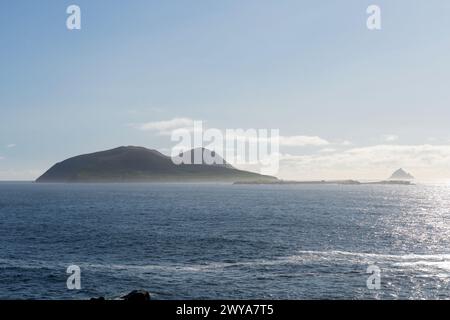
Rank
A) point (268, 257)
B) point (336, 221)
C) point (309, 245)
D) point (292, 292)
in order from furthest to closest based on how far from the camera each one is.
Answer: point (336, 221), point (309, 245), point (268, 257), point (292, 292)

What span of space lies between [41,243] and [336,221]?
81768 millimetres

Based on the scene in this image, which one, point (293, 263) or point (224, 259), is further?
point (224, 259)

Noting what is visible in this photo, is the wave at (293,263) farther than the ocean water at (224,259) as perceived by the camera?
Yes

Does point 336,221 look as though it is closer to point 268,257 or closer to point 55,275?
point 268,257

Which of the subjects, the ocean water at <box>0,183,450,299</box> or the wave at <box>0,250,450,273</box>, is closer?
the ocean water at <box>0,183,450,299</box>

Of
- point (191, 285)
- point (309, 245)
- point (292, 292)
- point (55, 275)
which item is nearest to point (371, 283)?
point (292, 292)

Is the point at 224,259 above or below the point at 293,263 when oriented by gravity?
above

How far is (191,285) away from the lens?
1955 inches
